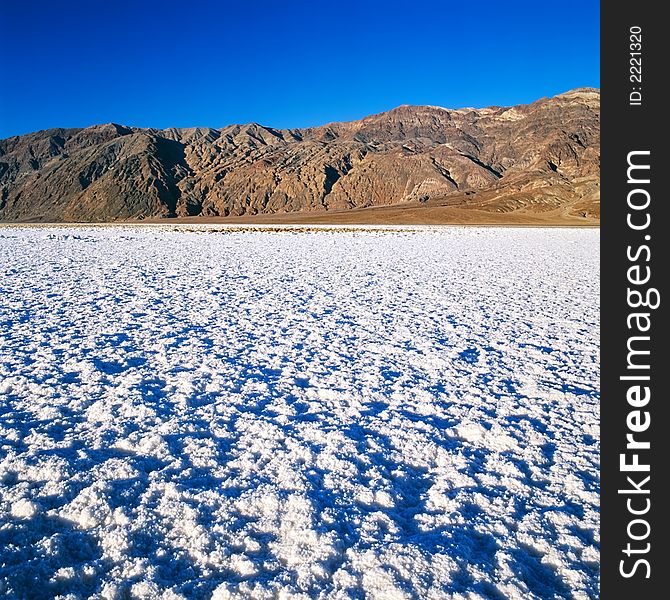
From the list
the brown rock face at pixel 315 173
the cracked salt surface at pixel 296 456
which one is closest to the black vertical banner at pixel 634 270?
the cracked salt surface at pixel 296 456

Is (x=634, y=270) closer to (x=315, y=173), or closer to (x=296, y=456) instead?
(x=296, y=456)

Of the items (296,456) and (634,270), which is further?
(296,456)

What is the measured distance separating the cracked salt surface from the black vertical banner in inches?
23.0

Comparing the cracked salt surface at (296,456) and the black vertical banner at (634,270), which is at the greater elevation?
the black vertical banner at (634,270)

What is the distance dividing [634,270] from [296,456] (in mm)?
2644

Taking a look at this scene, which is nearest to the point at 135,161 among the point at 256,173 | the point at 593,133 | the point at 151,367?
the point at 256,173

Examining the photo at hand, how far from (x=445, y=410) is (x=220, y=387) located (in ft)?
7.70

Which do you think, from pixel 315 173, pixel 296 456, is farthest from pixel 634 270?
pixel 315 173

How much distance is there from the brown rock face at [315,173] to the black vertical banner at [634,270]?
3971 inches

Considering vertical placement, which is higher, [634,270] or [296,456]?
[634,270]

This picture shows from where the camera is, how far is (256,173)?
141m

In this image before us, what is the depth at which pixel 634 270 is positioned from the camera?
2.74 meters

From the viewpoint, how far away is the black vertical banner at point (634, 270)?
2422mm

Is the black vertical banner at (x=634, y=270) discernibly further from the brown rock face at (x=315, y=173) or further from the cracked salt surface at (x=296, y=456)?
the brown rock face at (x=315, y=173)
